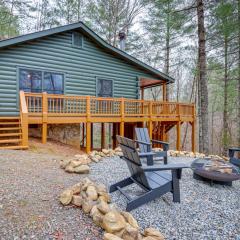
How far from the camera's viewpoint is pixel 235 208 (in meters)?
3.73

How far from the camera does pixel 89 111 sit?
8.59 metres

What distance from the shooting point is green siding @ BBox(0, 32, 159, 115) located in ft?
29.0

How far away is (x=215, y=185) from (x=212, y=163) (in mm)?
680

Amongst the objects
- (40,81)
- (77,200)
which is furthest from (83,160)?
(40,81)

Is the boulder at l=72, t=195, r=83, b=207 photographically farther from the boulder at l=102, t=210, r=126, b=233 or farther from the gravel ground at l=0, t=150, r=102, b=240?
the boulder at l=102, t=210, r=126, b=233

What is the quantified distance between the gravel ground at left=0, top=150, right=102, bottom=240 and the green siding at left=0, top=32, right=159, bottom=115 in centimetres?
537

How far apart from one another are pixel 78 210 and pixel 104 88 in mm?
9030

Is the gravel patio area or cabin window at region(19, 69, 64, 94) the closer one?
the gravel patio area

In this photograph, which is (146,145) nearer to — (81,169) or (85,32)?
(81,169)

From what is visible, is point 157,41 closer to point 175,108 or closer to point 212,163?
point 175,108

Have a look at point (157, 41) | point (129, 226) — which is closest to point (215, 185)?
point (129, 226)

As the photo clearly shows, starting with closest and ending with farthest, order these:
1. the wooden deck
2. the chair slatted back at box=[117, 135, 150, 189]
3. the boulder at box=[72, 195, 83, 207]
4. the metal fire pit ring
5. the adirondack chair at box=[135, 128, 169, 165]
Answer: the boulder at box=[72, 195, 83, 207]
the chair slatted back at box=[117, 135, 150, 189]
the metal fire pit ring
the adirondack chair at box=[135, 128, 169, 165]
the wooden deck

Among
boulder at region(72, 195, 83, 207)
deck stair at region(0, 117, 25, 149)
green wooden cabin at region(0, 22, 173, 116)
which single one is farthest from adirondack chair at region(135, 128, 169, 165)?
green wooden cabin at region(0, 22, 173, 116)

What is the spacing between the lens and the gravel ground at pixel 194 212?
2854 mm
